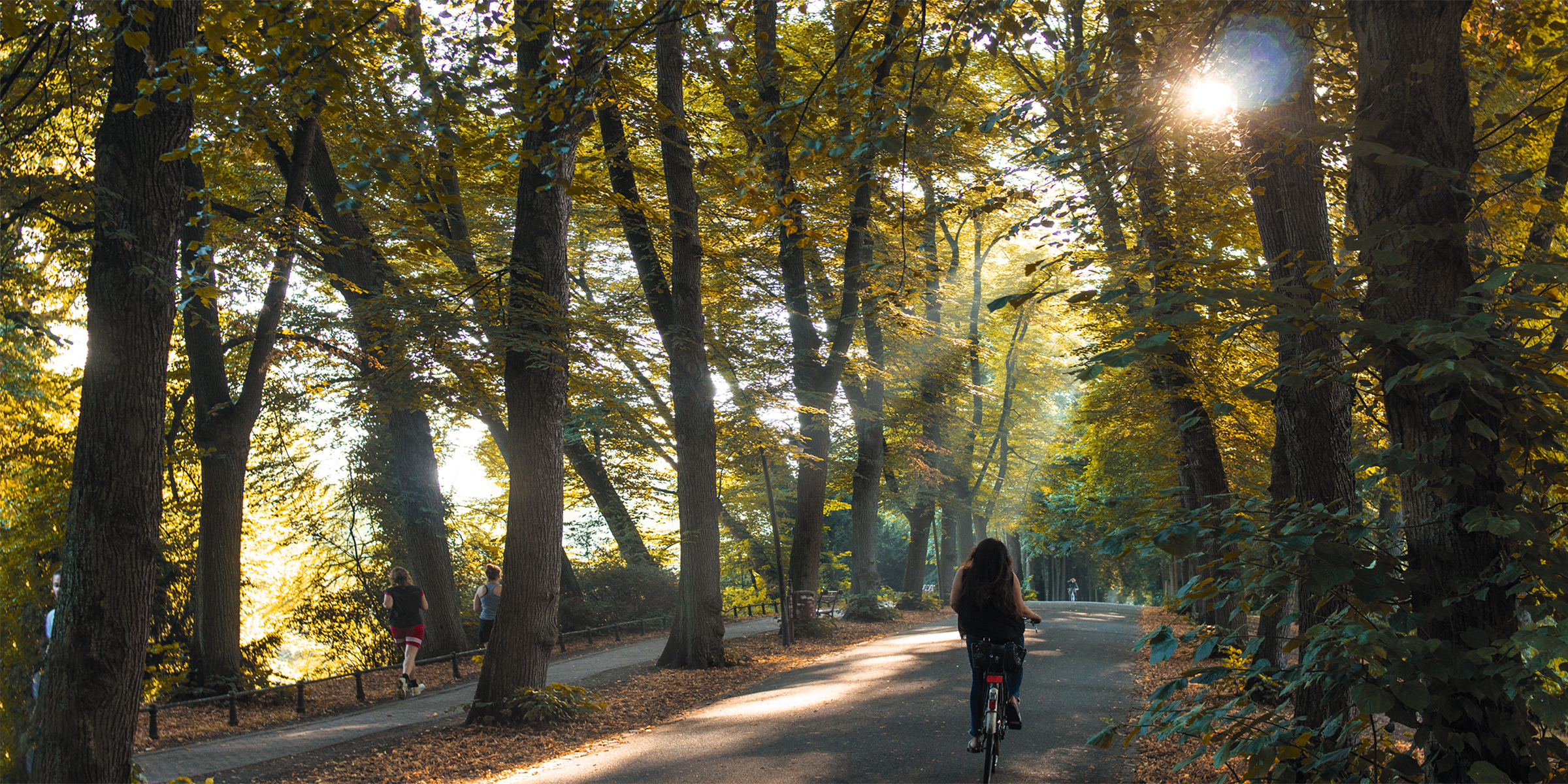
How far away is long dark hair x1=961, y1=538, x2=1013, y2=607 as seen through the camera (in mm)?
6945

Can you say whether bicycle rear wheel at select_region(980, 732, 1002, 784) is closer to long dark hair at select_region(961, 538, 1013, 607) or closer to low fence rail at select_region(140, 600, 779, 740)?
long dark hair at select_region(961, 538, 1013, 607)

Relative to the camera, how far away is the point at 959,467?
99.9 feet

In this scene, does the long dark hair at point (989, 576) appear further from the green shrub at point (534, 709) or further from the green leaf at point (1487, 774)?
the green shrub at point (534, 709)

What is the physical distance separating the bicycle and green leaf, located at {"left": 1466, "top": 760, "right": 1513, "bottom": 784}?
3.81 m

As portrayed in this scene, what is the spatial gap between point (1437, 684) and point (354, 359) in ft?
43.6

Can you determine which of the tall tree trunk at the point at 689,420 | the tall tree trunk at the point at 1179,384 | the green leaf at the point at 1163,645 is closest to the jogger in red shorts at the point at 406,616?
the tall tree trunk at the point at 689,420

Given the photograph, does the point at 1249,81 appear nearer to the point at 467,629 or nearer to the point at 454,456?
the point at 467,629

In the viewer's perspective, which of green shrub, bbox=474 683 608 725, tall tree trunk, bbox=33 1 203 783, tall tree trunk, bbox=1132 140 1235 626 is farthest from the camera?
green shrub, bbox=474 683 608 725

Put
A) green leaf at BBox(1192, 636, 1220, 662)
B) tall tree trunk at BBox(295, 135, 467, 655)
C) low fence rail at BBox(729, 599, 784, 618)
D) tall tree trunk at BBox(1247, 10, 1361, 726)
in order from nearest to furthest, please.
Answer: green leaf at BBox(1192, 636, 1220, 662) < tall tree trunk at BBox(1247, 10, 1361, 726) < tall tree trunk at BBox(295, 135, 467, 655) < low fence rail at BBox(729, 599, 784, 618)

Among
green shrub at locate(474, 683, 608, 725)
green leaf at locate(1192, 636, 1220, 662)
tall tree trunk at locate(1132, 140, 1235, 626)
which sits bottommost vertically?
green shrub at locate(474, 683, 608, 725)

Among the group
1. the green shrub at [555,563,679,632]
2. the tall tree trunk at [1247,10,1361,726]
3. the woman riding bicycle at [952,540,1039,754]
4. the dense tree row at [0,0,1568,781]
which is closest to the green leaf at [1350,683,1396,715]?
the dense tree row at [0,0,1568,781]

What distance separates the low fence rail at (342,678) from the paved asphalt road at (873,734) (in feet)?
7.22

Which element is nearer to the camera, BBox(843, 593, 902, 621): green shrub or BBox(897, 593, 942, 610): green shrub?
BBox(843, 593, 902, 621): green shrub

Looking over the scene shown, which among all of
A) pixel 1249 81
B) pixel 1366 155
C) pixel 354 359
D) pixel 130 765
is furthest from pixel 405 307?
pixel 1366 155
